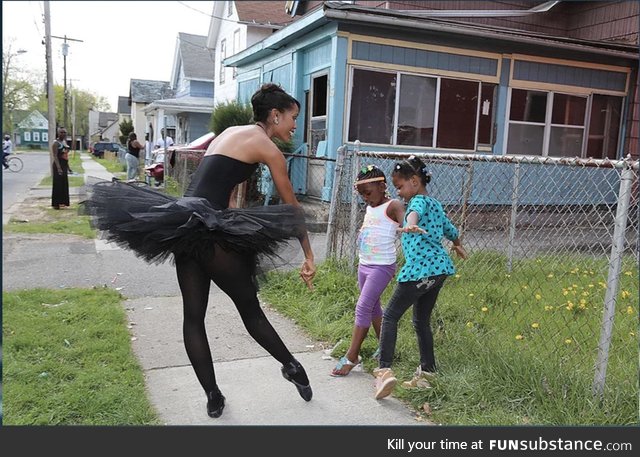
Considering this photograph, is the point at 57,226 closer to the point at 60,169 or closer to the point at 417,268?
the point at 60,169

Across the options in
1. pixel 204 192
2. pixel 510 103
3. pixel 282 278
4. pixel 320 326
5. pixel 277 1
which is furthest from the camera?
pixel 277 1

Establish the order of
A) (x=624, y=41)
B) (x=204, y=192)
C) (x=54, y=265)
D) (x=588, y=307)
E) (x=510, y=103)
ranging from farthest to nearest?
(x=624, y=41)
(x=510, y=103)
(x=54, y=265)
(x=588, y=307)
(x=204, y=192)

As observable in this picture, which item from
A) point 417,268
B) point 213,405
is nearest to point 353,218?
point 417,268

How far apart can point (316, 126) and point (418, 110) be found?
219 centimetres

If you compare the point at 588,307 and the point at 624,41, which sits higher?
the point at 624,41

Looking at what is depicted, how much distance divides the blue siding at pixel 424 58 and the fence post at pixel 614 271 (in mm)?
7790

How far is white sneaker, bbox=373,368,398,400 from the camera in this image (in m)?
3.41

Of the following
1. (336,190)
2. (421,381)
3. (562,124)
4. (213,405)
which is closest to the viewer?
(213,405)

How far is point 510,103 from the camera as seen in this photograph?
1159 cm

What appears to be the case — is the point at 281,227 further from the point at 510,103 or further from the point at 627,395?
the point at 510,103

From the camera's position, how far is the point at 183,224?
294cm

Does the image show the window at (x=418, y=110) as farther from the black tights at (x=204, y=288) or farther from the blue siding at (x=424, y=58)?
the black tights at (x=204, y=288)
